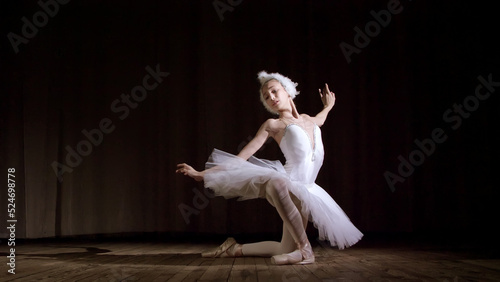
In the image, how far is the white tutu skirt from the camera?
2.21 metres

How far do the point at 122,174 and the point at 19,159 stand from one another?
2.95 feet

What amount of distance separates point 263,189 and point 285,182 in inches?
4.6

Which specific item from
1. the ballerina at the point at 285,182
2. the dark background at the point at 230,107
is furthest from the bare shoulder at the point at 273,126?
the dark background at the point at 230,107

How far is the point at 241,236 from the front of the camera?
13.6 ft

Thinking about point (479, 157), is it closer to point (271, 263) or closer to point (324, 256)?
point (324, 256)

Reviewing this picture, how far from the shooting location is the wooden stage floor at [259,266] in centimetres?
174

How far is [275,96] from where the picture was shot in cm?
248

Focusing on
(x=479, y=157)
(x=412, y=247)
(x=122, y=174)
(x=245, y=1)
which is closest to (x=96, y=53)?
(x=122, y=174)

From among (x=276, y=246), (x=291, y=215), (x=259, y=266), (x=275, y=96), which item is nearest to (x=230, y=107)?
(x=275, y=96)

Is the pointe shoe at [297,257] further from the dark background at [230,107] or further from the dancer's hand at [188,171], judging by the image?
the dark background at [230,107]

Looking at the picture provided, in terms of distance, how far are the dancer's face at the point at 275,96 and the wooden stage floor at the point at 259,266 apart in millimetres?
785

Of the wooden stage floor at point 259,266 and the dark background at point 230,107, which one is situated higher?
the dark background at point 230,107

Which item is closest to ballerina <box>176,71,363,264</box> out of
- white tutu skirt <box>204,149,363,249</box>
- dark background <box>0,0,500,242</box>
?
white tutu skirt <box>204,149,363,249</box>

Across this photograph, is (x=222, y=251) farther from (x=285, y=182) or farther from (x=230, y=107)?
(x=230, y=107)
